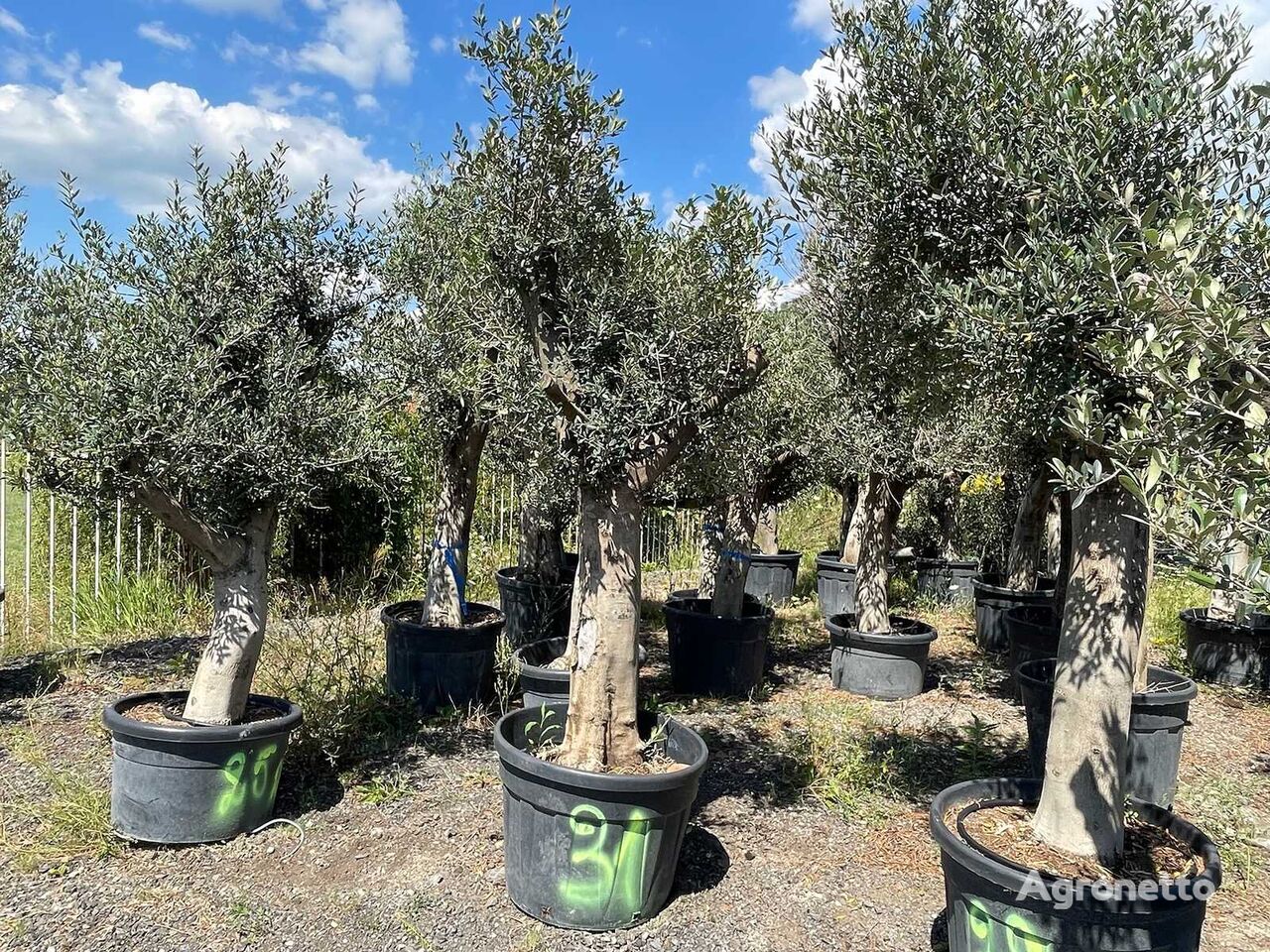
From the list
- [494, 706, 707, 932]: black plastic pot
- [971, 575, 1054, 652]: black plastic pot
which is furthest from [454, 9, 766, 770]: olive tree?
[971, 575, 1054, 652]: black plastic pot

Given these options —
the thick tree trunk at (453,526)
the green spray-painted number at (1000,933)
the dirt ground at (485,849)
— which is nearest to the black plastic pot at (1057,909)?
the green spray-painted number at (1000,933)

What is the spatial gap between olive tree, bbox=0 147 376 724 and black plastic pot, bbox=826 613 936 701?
14.9ft

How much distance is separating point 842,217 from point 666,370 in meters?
1.05

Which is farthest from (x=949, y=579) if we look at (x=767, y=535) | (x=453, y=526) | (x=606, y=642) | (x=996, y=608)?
(x=606, y=642)

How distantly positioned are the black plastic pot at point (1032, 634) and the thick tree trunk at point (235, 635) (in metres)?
5.42

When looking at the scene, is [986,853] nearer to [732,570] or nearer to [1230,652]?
[732,570]

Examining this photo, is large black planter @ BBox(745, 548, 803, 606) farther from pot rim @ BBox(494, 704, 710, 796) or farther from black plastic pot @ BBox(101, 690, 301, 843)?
black plastic pot @ BBox(101, 690, 301, 843)

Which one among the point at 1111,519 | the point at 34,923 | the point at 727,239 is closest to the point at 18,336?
the point at 34,923

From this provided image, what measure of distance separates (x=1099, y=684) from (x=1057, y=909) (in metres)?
0.90

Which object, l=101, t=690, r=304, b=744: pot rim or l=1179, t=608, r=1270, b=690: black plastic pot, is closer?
l=101, t=690, r=304, b=744: pot rim

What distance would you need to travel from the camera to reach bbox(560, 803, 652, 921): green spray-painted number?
3340 mm

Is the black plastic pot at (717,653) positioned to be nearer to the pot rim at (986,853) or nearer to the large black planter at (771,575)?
the pot rim at (986,853)

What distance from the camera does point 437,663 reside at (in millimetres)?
5746

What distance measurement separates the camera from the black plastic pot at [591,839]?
332 centimetres
